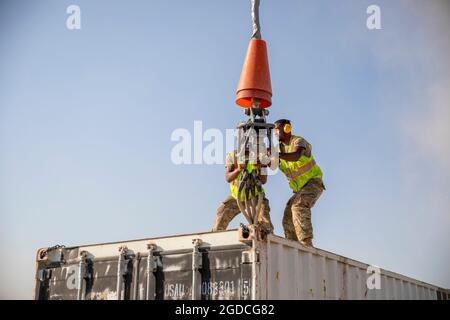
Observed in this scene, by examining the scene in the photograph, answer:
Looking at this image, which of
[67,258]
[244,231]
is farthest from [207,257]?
[67,258]

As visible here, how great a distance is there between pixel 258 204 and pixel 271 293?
3.55ft

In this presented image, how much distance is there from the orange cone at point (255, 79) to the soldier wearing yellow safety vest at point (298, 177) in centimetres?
93

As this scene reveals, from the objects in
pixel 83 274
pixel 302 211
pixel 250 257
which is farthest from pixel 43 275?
pixel 302 211

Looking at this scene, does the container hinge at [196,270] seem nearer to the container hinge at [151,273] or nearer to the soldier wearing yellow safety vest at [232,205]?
the container hinge at [151,273]

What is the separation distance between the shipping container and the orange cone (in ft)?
6.06

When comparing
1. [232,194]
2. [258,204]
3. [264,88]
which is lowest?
[258,204]

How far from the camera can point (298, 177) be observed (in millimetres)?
7520

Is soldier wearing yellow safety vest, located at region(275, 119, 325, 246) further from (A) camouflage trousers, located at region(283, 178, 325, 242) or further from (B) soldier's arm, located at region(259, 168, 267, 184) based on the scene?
(B) soldier's arm, located at region(259, 168, 267, 184)

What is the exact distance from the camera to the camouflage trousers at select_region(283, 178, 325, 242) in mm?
6992

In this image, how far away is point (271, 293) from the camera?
5164 mm

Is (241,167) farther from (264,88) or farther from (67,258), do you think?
(67,258)

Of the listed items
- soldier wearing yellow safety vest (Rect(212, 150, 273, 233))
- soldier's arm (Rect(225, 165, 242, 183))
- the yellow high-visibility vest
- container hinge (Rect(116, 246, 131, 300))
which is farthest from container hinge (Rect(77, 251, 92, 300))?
the yellow high-visibility vest

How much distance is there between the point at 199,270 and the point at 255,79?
2467 mm

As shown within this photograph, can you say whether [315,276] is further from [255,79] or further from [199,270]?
[255,79]
